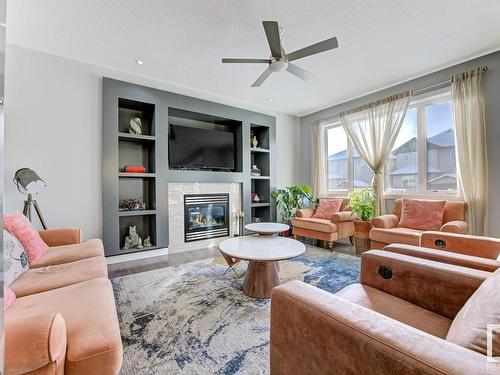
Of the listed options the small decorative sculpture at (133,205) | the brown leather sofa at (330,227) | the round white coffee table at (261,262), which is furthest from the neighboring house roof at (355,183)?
the small decorative sculpture at (133,205)

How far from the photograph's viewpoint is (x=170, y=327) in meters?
1.73

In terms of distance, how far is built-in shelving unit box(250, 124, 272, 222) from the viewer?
4.97 m

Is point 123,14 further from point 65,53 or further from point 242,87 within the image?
point 242,87

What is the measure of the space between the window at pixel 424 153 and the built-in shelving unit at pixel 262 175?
6.15ft

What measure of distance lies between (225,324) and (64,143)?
2.96 m

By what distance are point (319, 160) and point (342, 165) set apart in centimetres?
49

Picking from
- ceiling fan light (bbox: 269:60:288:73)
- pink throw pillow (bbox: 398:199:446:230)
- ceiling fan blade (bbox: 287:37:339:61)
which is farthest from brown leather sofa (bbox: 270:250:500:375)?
pink throw pillow (bbox: 398:199:446:230)

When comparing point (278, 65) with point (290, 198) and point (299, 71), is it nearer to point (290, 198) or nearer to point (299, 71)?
point (299, 71)

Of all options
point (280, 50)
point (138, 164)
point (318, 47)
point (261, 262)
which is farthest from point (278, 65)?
point (138, 164)

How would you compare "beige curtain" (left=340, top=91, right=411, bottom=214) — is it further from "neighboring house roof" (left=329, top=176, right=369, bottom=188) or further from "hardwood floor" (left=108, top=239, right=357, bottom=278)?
"hardwood floor" (left=108, top=239, right=357, bottom=278)

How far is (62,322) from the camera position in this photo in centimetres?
89

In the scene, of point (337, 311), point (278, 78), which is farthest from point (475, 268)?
point (278, 78)

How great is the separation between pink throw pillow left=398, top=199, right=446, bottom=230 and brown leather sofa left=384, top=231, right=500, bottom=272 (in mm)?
827

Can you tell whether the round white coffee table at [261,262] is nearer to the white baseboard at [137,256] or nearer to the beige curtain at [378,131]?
the white baseboard at [137,256]
